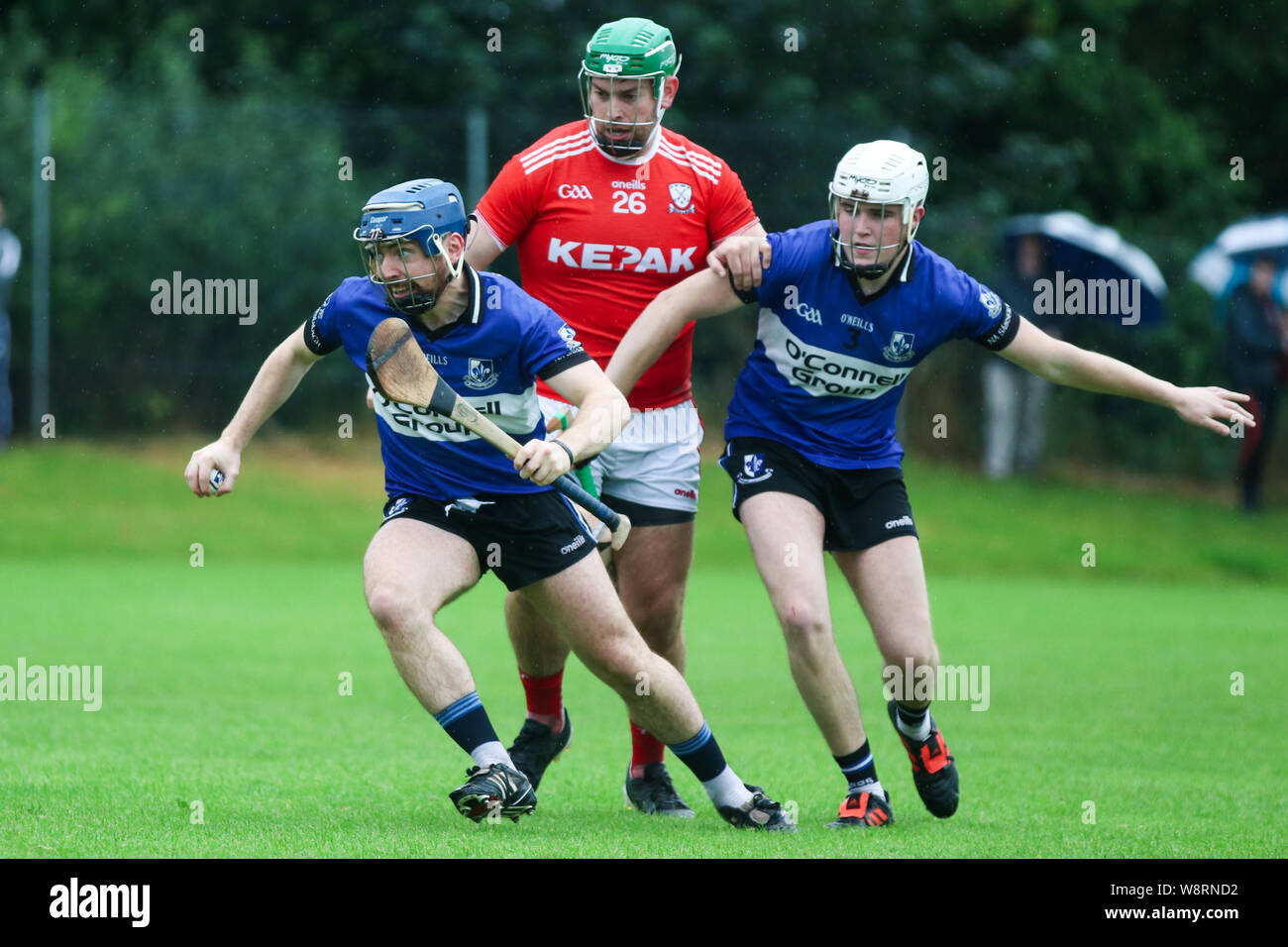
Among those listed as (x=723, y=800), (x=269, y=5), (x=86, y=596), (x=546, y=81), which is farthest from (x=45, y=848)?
(x=269, y=5)

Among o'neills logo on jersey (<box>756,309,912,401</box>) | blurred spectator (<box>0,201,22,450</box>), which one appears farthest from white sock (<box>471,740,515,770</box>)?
blurred spectator (<box>0,201,22,450</box>)

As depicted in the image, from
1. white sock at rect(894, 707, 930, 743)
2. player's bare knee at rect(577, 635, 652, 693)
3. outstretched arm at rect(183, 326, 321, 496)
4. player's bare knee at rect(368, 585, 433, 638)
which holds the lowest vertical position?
white sock at rect(894, 707, 930, 743)

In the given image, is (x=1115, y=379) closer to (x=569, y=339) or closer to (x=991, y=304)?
(x=991, y=304)

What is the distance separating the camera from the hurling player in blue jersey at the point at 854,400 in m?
6.26

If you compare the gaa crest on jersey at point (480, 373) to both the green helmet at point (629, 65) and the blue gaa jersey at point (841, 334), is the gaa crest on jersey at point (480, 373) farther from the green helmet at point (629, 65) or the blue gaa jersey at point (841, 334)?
the green helmet at point (629, 65)

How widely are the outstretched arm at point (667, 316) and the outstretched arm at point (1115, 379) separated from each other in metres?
1.01

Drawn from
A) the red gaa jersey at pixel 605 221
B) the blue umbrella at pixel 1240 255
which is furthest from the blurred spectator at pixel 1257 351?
the red gaa jersey at pixel 605 221

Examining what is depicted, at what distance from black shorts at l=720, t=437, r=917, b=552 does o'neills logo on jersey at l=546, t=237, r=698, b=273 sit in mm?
874

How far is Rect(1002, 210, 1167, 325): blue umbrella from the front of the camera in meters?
18.9

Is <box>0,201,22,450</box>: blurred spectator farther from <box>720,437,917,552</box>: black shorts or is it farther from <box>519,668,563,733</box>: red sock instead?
<box>720,437,917,552</box>: black shorts

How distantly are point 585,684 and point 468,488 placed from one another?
4700 mm

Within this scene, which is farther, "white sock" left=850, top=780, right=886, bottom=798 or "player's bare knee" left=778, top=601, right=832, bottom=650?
"white sock" left=850, top=780, right=886, bottom=798

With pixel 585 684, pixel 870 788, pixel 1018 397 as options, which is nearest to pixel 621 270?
pixel 870 788

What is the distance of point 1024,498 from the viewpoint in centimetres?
1928
